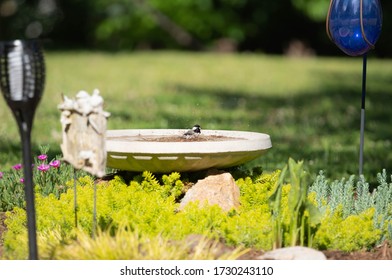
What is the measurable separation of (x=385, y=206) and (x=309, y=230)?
86cm

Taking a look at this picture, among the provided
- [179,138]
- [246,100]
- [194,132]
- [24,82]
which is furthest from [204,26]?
[24,82]

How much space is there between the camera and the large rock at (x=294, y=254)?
12.4 ft

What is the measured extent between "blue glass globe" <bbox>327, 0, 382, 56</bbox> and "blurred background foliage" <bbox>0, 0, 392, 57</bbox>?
1665 cm

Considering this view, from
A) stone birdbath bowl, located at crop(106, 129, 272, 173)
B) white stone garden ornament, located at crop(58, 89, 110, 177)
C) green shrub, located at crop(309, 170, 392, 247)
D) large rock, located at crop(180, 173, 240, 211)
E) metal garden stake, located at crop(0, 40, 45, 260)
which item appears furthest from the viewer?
large rock, located at crop(180, 173, 240, 211)

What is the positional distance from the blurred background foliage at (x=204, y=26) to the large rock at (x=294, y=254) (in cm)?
1832

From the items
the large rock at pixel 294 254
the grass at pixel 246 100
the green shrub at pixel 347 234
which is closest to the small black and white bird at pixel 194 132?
the green shrub at pixel 347 234

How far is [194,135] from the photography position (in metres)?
5.23

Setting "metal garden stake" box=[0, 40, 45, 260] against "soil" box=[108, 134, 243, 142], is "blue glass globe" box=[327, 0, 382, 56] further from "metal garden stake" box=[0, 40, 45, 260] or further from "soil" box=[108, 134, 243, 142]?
"metal garden stake" box=[0, 40, 45, 260]

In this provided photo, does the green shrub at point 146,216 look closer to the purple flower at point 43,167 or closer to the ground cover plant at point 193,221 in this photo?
the ground cover plant at point 193,221

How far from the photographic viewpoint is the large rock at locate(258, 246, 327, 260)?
3.78 m

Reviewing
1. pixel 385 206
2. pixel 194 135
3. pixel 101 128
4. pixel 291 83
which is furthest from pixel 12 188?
pixel 291 83

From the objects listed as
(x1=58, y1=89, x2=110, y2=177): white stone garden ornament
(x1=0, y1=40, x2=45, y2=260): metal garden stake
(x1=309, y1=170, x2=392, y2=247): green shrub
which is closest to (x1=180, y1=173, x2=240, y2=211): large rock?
(x1=309, y1=170, x2=392, y2=247): green shrub
